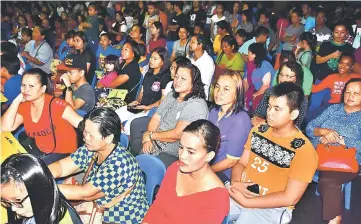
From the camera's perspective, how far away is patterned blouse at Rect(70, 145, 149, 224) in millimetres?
2326

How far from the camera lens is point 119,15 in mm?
8289

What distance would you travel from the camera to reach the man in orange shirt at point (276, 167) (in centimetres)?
242

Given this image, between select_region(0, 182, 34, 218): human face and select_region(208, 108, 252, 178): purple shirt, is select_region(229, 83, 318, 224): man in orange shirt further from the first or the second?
select_region(0, 182, 34, 218): human face

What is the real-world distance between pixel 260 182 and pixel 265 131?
29 cm

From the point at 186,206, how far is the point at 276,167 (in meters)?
0.63

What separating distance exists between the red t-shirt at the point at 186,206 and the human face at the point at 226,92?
35.4 inches

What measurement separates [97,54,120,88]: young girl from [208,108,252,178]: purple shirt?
1987 mm

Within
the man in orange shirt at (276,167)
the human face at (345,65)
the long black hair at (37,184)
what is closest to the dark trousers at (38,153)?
the man in orange shirt at (276,167)

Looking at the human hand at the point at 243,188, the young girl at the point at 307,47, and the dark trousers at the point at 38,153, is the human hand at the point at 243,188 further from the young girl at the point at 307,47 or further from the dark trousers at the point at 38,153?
the young girl at the point at 307,47

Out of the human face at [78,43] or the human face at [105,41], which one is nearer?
the human face at [78,43]

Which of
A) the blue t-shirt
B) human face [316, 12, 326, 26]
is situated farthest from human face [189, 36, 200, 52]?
human face [316, 12, 326, 26]

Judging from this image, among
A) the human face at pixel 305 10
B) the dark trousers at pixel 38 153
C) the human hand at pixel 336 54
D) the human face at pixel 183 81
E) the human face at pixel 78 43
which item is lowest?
the dark trousers at pixel 38 153

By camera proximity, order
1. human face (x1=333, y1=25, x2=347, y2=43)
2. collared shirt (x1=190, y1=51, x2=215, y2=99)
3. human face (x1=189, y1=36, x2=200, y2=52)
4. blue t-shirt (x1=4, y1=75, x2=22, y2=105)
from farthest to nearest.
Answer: human face (x1=333, y1=25, x2=347, y2=43), human face (x1=189, y1=36, x2=200, y2=52), collared shirt (x1=190, y1=51, x2=215, y2=99), blue t-shirt (x1=4, y1=75, x2=22, y2=105)

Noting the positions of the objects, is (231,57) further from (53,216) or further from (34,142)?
(53,216)
